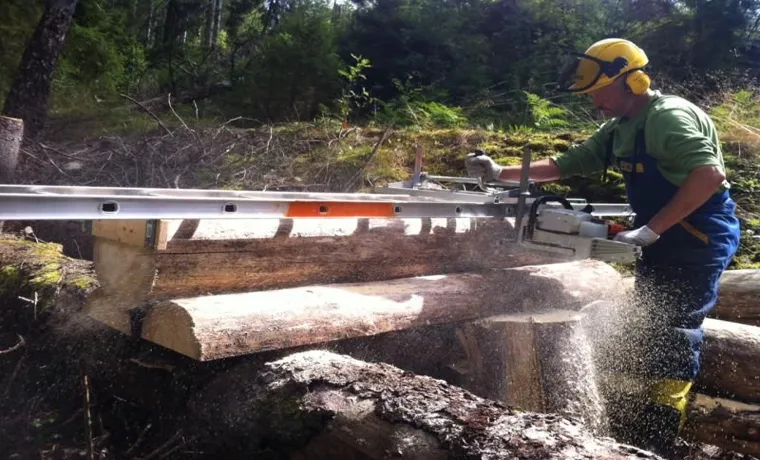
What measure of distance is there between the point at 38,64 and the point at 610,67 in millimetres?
6861

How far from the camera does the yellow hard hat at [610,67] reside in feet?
12.1

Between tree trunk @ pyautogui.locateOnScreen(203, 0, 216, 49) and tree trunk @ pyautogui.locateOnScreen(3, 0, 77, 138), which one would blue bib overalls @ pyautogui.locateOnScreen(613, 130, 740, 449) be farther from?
tree trunk @ pyautogui.locateOnScreen(203, 0, 216, 49)

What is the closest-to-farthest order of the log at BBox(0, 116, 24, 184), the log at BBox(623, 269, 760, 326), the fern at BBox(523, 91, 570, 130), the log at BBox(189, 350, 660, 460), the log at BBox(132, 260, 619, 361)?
the log at BBox(189, 350, 660, 460) < the log at BBox(132, 260, 619, 361) < the log at BBox(623, 269, 760, 326) < the log at BBox(0, 116, 24, 184) < the fern at BBox(523, 91, 570, 130)

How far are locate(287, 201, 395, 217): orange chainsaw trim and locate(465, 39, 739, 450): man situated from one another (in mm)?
1241

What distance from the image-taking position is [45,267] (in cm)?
402

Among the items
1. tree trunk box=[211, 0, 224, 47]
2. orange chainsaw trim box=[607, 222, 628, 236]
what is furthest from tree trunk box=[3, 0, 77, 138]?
tree trunk box=[211, 0, 224, 47]

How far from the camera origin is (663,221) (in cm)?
331

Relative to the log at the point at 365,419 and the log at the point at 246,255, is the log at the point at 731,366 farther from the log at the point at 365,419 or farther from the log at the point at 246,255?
the log at the point at 365,419

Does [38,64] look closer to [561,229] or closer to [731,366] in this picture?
[561,229]

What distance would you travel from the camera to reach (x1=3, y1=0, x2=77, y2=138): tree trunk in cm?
774

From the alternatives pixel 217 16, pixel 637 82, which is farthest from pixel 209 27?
pixel 637 82

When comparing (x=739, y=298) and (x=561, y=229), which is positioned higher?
(x=561, y=229)

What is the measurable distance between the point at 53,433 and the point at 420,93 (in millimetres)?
9988

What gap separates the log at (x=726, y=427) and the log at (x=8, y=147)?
5.53 m
